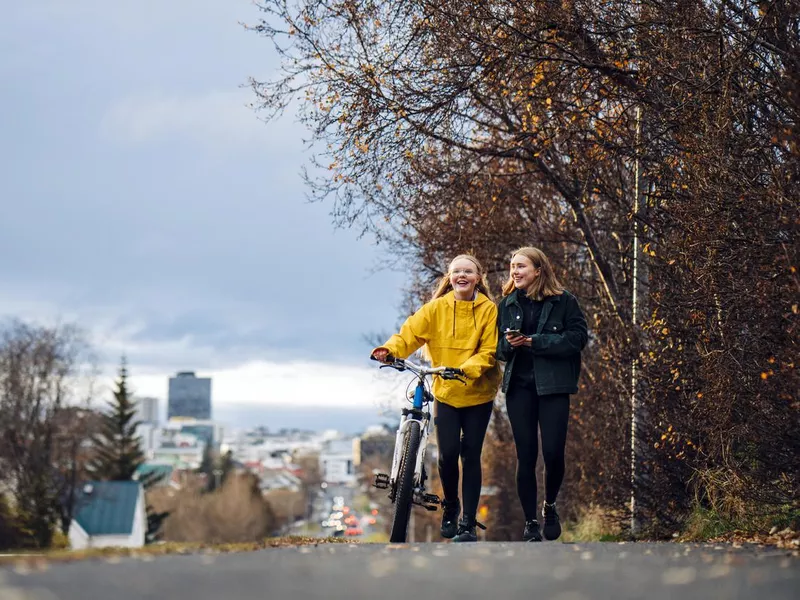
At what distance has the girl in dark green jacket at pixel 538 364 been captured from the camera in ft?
28.0

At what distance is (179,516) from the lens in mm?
94375

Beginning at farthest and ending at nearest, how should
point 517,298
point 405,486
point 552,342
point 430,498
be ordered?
point 517,298
point 552,342
point 430,498
point 405,486

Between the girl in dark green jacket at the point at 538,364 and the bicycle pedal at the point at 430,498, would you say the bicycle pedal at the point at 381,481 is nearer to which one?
the bicycle pedal at the point at 430,498

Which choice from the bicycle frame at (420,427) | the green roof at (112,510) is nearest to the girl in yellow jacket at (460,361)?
the bicycle frame at (420,427)

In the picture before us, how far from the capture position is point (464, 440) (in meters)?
8.70

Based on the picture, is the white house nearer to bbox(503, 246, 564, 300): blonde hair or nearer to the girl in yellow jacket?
the girl in yellow jacket

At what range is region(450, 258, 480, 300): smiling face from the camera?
870cm

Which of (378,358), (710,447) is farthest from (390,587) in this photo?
(710,447)

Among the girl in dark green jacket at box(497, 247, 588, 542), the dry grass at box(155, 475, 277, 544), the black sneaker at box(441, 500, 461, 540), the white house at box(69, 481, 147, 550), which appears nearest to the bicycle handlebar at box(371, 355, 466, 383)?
the girl in dark green jacket at box(497, 247, 588, 542)

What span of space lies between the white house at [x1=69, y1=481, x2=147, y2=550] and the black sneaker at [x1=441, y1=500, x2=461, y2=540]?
204 ft

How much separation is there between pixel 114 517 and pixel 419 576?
73.6m

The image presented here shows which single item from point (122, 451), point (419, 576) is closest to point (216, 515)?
point (122, 451)

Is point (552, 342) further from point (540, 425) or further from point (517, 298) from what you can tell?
point (540, 425)

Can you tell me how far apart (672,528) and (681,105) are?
423 cm
